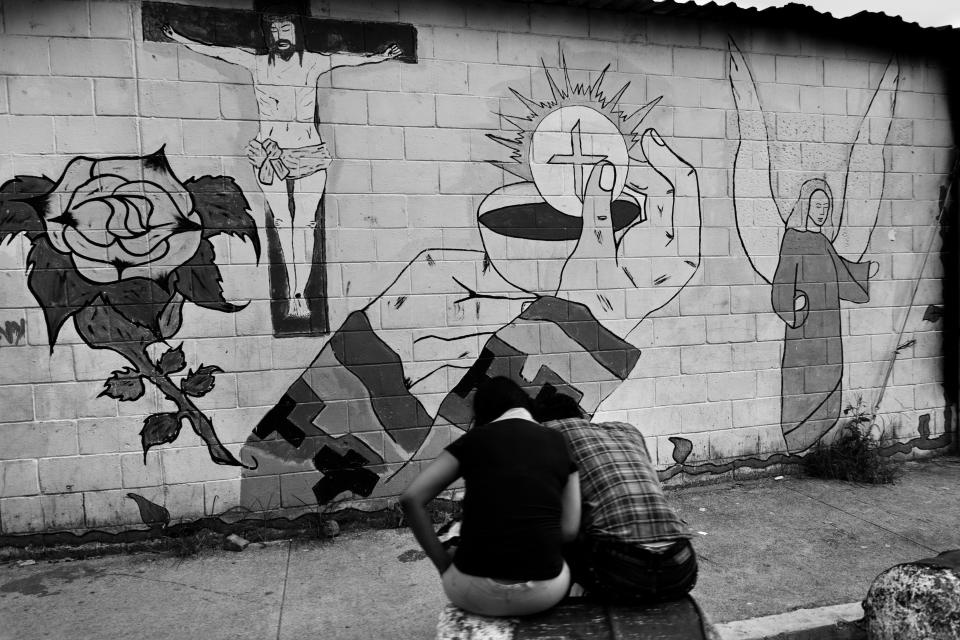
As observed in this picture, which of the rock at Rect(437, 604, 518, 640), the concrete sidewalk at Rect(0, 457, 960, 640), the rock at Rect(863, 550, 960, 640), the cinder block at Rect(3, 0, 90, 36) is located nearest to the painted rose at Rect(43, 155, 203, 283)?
the cinder block at Rect(3, 0, 90, 36)

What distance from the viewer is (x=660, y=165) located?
18.0 feet

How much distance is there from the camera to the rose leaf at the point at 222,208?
15.1 ft

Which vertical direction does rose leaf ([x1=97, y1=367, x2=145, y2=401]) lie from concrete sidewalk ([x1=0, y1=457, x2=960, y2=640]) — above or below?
above

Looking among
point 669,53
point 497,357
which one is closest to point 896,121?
point 669,53

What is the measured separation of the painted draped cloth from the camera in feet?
19.3

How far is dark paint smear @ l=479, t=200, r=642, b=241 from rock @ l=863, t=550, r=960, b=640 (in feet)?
9.86

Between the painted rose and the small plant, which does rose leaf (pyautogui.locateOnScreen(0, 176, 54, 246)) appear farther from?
the small plant

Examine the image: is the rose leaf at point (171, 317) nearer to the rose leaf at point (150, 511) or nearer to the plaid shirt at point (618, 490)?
the rose leaf at point (150, 511)

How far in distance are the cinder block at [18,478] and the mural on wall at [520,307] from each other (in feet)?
4.18


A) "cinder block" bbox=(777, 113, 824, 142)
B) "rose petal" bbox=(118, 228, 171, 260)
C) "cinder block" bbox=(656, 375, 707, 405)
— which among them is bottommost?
"cinder block" bbox=(656, 375, 707, 405)

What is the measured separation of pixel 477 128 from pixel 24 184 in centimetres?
296

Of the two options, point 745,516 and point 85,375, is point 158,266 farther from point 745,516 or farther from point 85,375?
point 745,516

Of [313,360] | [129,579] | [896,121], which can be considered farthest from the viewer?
[896,121]

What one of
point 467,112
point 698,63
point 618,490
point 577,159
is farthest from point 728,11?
point 618,490
